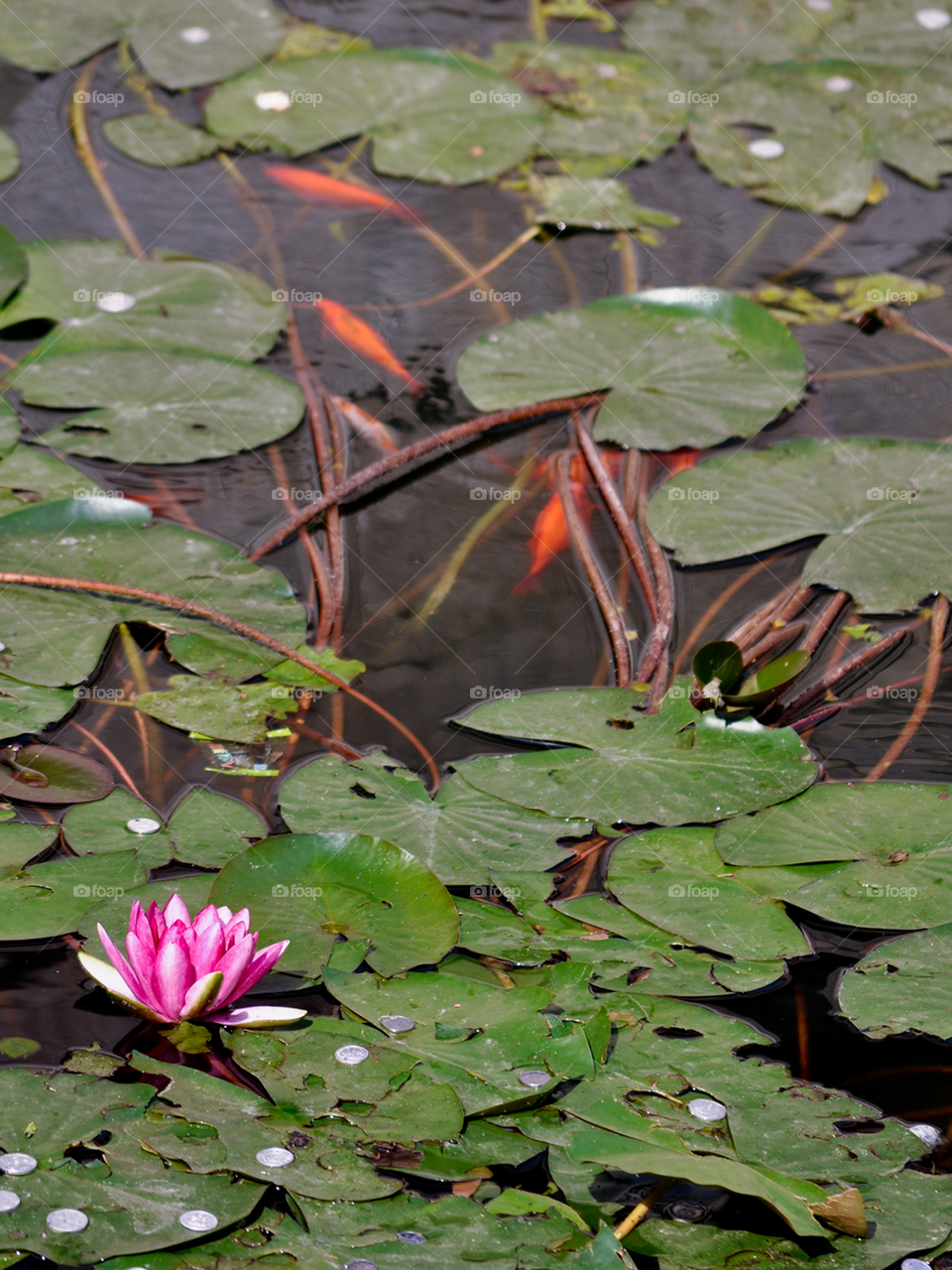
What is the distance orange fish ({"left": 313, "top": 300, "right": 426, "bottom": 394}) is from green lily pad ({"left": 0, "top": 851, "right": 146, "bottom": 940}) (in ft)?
5.77

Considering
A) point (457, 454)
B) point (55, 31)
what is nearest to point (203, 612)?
point (457, 454)

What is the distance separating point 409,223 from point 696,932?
9.24 ft

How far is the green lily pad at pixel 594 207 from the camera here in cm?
388

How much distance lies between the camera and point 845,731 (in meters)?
2.38

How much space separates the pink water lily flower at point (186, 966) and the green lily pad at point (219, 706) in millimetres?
573

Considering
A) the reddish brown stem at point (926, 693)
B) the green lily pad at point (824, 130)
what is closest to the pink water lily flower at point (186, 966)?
the reddish brown stem at point (926, 693)

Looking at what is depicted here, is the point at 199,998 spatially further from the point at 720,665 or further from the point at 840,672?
the point at 840,672

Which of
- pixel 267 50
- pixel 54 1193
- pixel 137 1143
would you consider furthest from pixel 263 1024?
pixel 267 50

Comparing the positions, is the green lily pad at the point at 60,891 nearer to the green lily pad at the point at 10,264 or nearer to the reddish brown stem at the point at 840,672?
the reddish brown stem at the point at 840,672

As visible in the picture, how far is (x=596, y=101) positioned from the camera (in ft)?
14.3

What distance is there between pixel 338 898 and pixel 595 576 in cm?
115

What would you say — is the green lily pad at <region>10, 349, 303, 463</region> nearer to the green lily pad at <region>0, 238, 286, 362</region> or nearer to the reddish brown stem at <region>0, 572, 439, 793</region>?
the green lily pad at <region>0, 238, 286, 362</region>

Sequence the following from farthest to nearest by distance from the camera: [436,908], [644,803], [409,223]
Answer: [409,223] < [644,803] < [436,908]

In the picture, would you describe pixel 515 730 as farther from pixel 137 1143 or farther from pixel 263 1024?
pixel 137 1143
